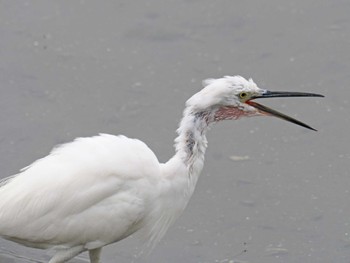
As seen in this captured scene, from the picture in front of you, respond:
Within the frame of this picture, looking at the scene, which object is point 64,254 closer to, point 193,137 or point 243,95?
point 193,137

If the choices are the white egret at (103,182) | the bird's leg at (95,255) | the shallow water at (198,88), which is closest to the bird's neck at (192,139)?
the white egret at (103,182)

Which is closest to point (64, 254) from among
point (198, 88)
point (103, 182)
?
point (103, 182)

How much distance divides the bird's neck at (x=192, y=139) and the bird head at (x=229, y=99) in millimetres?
46

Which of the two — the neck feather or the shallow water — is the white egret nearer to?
the neck feather

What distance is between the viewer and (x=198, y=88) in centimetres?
965

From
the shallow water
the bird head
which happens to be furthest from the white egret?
the shallow water

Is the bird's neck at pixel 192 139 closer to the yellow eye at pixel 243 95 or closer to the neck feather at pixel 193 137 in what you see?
the neck feather at pixel 193 137

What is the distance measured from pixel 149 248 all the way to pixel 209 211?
74 centimetres

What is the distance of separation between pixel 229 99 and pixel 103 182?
0.90 metres

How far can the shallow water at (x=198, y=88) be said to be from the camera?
819 cm

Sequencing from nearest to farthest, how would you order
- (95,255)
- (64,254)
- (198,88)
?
(64,254)
(95,255)
(198,88)

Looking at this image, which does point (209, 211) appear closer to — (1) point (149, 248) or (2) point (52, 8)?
(1) point (149, 248)

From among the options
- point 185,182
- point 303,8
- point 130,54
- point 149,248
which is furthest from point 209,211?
point 303,8

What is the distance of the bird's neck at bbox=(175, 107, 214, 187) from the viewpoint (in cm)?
694
